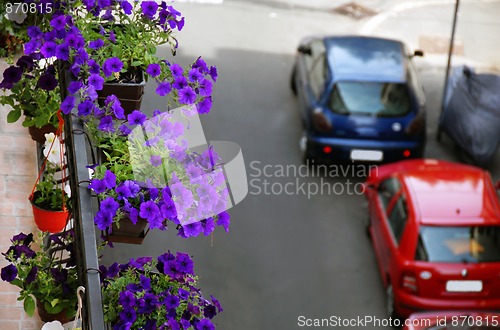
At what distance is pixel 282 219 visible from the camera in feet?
39.8

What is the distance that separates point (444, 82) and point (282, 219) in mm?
4504

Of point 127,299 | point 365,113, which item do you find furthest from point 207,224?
point 365,113

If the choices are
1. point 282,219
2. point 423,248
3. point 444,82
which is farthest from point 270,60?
point 423,248

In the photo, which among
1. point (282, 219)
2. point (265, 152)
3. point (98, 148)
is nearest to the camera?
point (98, 148)

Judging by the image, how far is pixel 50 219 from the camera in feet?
16.9

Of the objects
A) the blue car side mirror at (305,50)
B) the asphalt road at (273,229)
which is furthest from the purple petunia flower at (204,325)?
the blue car side mirror at (305,50)

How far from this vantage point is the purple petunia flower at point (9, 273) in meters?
4.34

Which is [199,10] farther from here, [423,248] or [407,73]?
[423,248]

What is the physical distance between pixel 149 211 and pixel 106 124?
510 mm

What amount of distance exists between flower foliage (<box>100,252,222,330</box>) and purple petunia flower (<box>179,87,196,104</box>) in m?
0.74

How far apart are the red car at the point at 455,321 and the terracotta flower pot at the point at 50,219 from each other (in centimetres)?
456

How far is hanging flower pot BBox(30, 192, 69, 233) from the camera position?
5.11 metres

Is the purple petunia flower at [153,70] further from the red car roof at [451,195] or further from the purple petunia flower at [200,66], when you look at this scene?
the red car roof at [451,195]

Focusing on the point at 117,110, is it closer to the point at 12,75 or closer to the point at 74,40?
the point at 74,40
